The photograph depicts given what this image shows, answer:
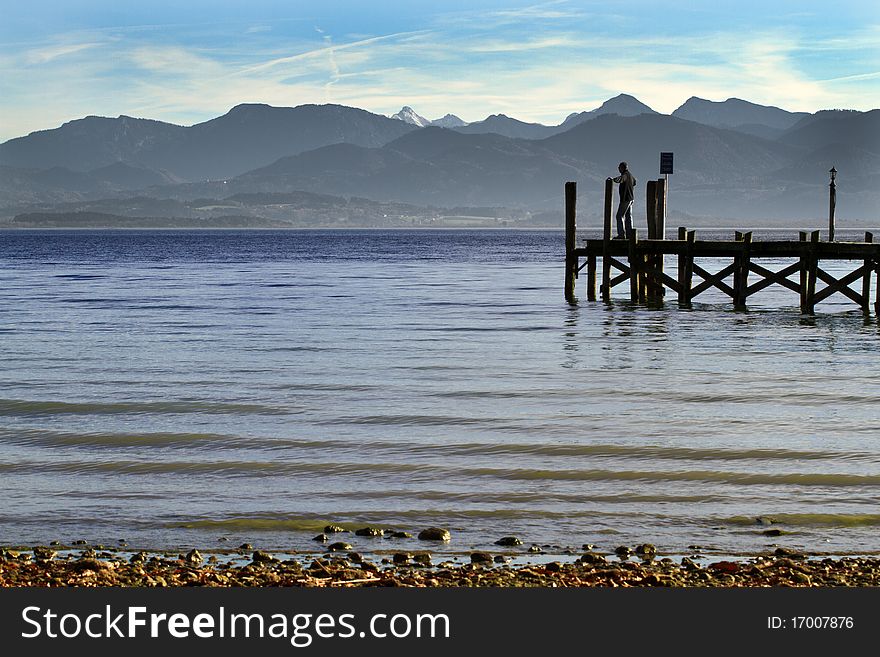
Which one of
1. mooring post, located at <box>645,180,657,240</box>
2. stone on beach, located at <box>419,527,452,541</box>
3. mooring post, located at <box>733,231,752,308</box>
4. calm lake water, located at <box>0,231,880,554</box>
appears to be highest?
mooring post, located at <box>645,180,657,240</box>

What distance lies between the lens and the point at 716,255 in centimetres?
3575

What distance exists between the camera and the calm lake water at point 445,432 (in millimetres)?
11680

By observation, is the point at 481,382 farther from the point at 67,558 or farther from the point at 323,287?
the point at 323,287

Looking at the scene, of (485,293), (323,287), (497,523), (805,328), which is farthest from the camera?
(323,287)

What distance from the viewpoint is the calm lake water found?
11.7 metres

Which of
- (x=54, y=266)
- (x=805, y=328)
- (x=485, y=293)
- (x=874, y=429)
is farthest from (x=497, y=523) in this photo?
(x=54, y=266)

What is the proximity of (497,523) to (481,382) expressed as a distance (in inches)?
367

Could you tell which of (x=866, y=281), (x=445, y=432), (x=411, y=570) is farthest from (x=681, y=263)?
(x=411, y=570)

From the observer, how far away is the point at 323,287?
53469 millimetres

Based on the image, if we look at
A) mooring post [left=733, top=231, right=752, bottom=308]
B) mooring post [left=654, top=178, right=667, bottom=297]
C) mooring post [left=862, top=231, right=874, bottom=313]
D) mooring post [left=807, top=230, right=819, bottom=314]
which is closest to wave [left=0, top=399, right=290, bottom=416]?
mooring post [left=807, top=230, right=819, bottom=314]

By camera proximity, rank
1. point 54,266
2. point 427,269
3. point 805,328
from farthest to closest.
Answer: point 54,266 < point 427,269 < point 805,328

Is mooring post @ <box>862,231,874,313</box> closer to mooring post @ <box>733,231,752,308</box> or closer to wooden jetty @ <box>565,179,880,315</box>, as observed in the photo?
wooden jetty @ <box>565,179,880,315</box>

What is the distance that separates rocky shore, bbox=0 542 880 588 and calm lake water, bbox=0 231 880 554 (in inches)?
20.6

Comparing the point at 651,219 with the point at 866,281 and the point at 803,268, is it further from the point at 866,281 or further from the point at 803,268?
the point at 866,281
